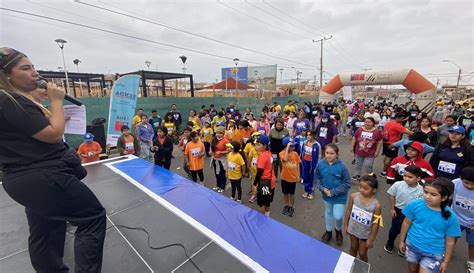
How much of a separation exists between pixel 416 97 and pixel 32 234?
68.0 ft

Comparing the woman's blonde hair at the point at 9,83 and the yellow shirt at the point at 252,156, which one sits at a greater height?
the woman's blonde hair at the point at 9,83

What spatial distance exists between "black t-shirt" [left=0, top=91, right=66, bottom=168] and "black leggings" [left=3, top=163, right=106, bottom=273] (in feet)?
0.28

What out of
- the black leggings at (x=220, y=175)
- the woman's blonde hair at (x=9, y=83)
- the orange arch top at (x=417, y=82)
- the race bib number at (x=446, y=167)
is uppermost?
the orange arch top at (x=417, y=82)

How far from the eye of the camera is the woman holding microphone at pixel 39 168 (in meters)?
1.22

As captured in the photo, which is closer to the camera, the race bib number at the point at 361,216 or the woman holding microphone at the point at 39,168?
the woman holding microphone at the point at 39,168

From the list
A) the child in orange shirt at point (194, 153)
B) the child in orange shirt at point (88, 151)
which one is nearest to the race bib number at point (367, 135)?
the child in orange shirt at point (194, 153)

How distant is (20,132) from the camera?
1.24m

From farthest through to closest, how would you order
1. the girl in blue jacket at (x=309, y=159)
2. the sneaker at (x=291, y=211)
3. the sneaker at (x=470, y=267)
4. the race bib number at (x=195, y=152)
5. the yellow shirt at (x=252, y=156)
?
the race bib number at (x=195, y=152), the girl in blue jacket at (x=309, y=159), the yellow shirt at (x=252, y=156), the sneaker at (x=291, y=211), the sneaker at (x=470, y=267)

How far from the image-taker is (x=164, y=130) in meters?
5.06

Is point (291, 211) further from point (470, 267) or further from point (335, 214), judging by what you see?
point (470, 267)

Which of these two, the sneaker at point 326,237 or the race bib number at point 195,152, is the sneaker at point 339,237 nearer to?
the sneaker at point 326,237

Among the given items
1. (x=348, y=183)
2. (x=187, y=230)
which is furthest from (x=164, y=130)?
(x=348, y=183)

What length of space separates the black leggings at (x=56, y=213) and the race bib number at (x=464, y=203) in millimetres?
3888

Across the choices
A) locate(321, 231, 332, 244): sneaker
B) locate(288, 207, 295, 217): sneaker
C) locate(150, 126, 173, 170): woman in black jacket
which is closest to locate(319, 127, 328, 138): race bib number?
locate(288, 207, 295, 217): sneaker
